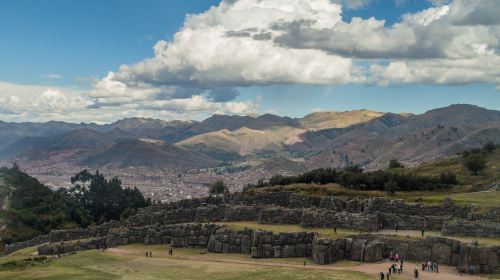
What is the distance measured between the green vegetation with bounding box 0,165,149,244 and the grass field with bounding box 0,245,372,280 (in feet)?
186

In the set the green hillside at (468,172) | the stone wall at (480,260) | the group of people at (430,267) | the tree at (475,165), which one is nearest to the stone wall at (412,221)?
the stone wall at (480,260)

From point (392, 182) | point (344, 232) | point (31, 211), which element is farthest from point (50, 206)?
point (344, 232)

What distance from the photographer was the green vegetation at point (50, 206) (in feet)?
396

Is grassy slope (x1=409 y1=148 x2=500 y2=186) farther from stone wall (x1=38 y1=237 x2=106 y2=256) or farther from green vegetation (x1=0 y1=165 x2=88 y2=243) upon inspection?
green vegetation (x1=0 y1=165 x2=88 y2=243)

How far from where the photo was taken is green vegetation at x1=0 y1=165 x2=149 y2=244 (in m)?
121

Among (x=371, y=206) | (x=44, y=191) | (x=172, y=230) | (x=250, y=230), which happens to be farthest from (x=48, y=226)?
(x=371, y=206)

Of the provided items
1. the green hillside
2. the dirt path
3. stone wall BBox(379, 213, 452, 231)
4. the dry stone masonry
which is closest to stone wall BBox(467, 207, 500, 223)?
the dry stone masonry

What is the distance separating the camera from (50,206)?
137 meters

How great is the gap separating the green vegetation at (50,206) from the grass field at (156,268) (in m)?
56.7

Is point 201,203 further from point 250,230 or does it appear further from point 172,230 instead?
point 250,230

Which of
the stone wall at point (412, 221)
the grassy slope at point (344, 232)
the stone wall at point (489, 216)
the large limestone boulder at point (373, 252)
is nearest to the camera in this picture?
the grassy slope at point (344, 232)

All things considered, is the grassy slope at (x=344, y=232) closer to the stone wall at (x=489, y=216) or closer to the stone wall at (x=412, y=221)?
the stone wall at (x=412, y=221)

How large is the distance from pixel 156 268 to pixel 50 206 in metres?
93.2

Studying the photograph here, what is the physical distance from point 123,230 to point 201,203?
15822 mm
